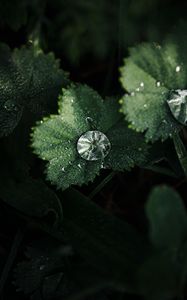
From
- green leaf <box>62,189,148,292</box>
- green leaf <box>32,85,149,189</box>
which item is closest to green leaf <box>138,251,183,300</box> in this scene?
green leaf <box>62,189,148,292</box>

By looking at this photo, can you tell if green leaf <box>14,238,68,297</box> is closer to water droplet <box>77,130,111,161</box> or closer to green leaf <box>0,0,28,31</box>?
water droplet <box>77,130,111,161</box>

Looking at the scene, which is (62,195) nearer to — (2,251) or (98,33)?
(2,251)

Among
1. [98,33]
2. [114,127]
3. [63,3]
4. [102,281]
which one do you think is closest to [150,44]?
[114,127]

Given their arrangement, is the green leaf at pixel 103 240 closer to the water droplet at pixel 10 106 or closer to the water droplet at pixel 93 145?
the water droplet at pixel 93 145

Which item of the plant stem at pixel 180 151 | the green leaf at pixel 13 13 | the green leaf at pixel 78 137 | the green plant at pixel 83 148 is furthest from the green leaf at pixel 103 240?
the green leaf at pixel 13 13

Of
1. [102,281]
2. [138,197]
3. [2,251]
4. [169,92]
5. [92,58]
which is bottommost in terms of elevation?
[2,251]
